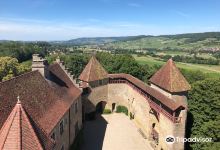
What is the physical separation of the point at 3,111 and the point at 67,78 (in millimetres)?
20139

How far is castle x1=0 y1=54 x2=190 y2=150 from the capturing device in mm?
17672

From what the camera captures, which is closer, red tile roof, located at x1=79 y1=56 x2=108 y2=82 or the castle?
the castle

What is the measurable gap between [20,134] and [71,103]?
54.2 ft

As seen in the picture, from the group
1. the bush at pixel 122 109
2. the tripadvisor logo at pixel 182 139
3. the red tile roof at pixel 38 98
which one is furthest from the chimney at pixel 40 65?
the bush at pixel 122 109

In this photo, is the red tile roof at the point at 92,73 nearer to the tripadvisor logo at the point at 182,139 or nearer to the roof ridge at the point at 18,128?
the tripadvisor logo at the point at 182,139

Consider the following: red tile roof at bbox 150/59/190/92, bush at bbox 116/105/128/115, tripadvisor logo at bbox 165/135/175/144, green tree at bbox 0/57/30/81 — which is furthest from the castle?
green tree at bbox 0/57/30/81

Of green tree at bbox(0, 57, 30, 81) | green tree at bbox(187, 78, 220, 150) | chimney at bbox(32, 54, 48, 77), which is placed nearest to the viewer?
chimney at bbox(32, 54, 48, 77)

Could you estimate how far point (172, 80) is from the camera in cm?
3769

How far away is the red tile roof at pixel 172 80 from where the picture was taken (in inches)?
1454

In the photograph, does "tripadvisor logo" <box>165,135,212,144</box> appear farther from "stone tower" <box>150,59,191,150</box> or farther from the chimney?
the chimney

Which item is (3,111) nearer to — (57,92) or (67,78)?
(57,92)

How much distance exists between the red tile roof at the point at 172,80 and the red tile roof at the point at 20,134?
2353 centimetres

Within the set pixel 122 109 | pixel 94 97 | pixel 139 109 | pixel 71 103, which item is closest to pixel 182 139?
pixel 139 109

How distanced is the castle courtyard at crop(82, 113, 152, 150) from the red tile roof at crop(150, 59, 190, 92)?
9475mm
